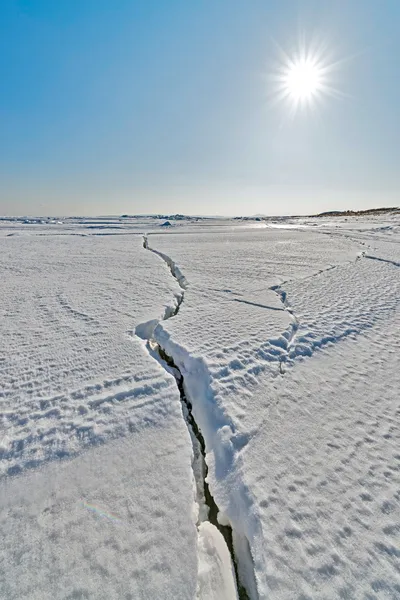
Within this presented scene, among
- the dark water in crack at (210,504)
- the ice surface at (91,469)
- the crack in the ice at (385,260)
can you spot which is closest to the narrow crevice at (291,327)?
the dark water in crack at (210,504)

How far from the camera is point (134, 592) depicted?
100 cm

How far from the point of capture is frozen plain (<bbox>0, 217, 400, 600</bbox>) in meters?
1.08

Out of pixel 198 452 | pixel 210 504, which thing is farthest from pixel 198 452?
pixel 210 504

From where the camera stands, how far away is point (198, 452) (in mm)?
1636

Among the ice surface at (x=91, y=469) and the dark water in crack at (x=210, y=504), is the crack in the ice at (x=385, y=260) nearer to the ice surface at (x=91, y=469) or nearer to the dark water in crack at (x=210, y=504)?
the ice surface at (x=91, y=469)

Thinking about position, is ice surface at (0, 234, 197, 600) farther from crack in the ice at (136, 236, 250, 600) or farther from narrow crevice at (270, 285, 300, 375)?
narrow crevice at (270, 285, 300, 375)

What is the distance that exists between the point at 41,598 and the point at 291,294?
11.6 ft

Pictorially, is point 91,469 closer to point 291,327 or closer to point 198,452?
point 198,452

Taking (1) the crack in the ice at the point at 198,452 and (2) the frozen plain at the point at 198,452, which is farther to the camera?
(1) the crack in the ice at the point at 198,452

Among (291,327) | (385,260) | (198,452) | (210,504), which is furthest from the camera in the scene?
(385,260)

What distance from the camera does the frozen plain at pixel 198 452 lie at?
3.53ft

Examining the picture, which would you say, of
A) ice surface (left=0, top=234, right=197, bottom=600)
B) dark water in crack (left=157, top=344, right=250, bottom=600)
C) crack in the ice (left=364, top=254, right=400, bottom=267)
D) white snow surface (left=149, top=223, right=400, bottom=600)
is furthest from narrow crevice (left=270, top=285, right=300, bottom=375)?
crack in the ice (left=364, top=254, right=400, bottom=267)

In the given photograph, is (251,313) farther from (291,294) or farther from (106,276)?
(106,276)

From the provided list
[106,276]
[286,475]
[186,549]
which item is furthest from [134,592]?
[106,276]
